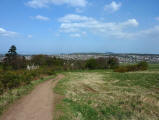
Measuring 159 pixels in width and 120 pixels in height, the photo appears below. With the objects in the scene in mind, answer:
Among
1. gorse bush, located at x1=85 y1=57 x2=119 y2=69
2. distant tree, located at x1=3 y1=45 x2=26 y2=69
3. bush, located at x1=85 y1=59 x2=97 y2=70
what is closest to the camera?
distant tree, located at x1=3 y1=45 x2=26 y2=69

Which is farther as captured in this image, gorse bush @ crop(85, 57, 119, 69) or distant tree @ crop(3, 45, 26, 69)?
gorse bush @ crop(85, 57, 119, 69)

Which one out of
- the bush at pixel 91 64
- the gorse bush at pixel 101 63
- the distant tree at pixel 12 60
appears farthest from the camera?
the gorse bush at pixel 101 63

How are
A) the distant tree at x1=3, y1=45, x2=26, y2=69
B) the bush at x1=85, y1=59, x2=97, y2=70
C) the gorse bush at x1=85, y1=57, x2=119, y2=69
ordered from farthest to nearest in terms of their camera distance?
the gorse bush at x1=85, y1=57, x2=119, y2=69, the bush at x1=85, y1=59, x2=97, y2=70, the distant tree at x1=3, y1=45, x2=26, y2=69

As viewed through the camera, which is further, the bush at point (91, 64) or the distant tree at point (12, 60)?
the bush at point (91, 64)

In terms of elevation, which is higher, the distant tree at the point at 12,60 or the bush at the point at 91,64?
the distant tree at the point at 12,60

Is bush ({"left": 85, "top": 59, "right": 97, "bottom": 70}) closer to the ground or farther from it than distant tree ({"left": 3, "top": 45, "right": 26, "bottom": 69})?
closer to the ground

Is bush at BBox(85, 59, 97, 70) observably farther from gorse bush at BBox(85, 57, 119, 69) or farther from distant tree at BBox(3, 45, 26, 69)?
distant tree at BBox(3, 45, 26, 69)

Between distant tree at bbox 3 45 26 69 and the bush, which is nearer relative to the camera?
distant tree at bbox 3 45 26 69

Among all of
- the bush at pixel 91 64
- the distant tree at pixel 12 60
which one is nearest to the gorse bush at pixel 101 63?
the bush at pixel 91 64

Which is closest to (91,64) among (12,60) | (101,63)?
(101,63)

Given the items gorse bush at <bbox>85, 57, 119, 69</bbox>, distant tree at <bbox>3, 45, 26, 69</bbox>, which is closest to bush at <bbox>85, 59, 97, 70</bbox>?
gorse bush at <bbox>85, 57, 119, 69</bbox>

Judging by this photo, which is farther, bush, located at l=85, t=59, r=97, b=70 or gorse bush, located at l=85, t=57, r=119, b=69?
gorse bush, located at l=85, t=57, r=119, b=69

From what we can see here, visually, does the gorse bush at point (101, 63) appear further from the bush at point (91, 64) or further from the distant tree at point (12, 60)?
the distant tree at point (12, 60)

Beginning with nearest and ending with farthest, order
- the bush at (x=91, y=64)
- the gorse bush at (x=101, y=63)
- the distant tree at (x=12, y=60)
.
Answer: the distant tree at (x=12, y=60) < the bush at (x=91, y=64) < the gorse bush at (x=101, y=63)
